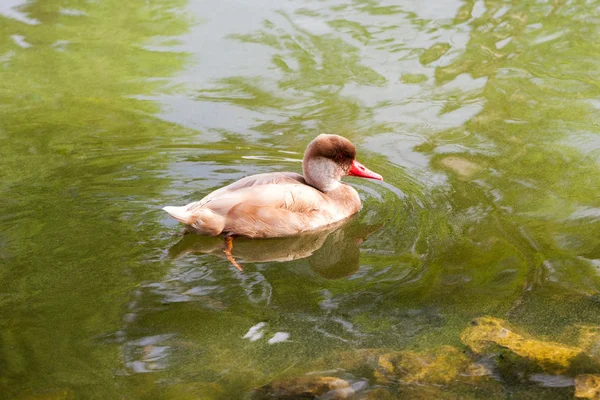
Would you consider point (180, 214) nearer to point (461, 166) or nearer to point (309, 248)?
point (309, 248)

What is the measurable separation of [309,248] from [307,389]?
77.4 inches

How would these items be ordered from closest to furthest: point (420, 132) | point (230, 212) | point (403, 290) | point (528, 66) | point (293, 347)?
1. point (293, 347)
2. point (403, 290)
3. point (230, 212)
4. point (420, 132)
5. point (528, 66)

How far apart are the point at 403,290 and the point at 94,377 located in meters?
1.90

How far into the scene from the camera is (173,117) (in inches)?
314

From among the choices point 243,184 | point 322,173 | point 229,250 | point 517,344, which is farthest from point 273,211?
point 517,344

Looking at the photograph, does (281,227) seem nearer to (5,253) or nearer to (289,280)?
(289,280)

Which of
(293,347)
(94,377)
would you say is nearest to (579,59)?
(293,347)

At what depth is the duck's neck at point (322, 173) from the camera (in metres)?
6.33

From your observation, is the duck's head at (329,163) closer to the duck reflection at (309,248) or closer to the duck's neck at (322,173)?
the duck's neck at (322,173)

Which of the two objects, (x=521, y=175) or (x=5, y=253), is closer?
(x=5, y=253)

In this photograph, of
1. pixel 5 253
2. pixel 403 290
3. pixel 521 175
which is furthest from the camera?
pixel 521 175

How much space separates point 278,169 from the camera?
689 centimetres

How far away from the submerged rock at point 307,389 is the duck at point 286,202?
167 cm

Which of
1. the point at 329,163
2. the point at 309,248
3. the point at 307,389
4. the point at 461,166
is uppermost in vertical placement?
the point at 329,163
